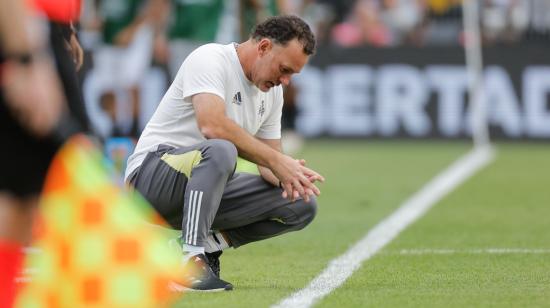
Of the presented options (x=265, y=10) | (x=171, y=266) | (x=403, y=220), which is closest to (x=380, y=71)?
(x=265, y=10)

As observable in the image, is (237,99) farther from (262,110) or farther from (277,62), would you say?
(277,62)

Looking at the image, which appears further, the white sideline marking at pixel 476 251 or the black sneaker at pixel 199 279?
the white sideline marking at pixel 476 251

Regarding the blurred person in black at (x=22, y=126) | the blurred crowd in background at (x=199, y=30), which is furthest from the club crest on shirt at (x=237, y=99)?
the blurred crowd in background at (x=199, y=30)

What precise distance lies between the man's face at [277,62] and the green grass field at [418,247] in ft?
3.32

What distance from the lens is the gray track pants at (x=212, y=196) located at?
22.7 feet

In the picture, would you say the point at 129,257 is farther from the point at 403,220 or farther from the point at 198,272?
the point at 403,220

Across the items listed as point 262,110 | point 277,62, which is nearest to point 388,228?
point 262,110

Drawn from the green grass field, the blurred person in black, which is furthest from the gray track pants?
the blurred person in black

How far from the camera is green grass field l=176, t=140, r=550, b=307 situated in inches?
266

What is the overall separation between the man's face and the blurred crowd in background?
7576 mm

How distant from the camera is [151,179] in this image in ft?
23.9

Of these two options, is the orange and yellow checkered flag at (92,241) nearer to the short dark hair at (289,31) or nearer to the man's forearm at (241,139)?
the man's forearm at (241,139)

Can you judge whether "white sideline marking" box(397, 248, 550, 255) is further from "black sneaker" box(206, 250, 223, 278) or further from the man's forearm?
the man's forearm

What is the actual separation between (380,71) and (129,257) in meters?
15.0
